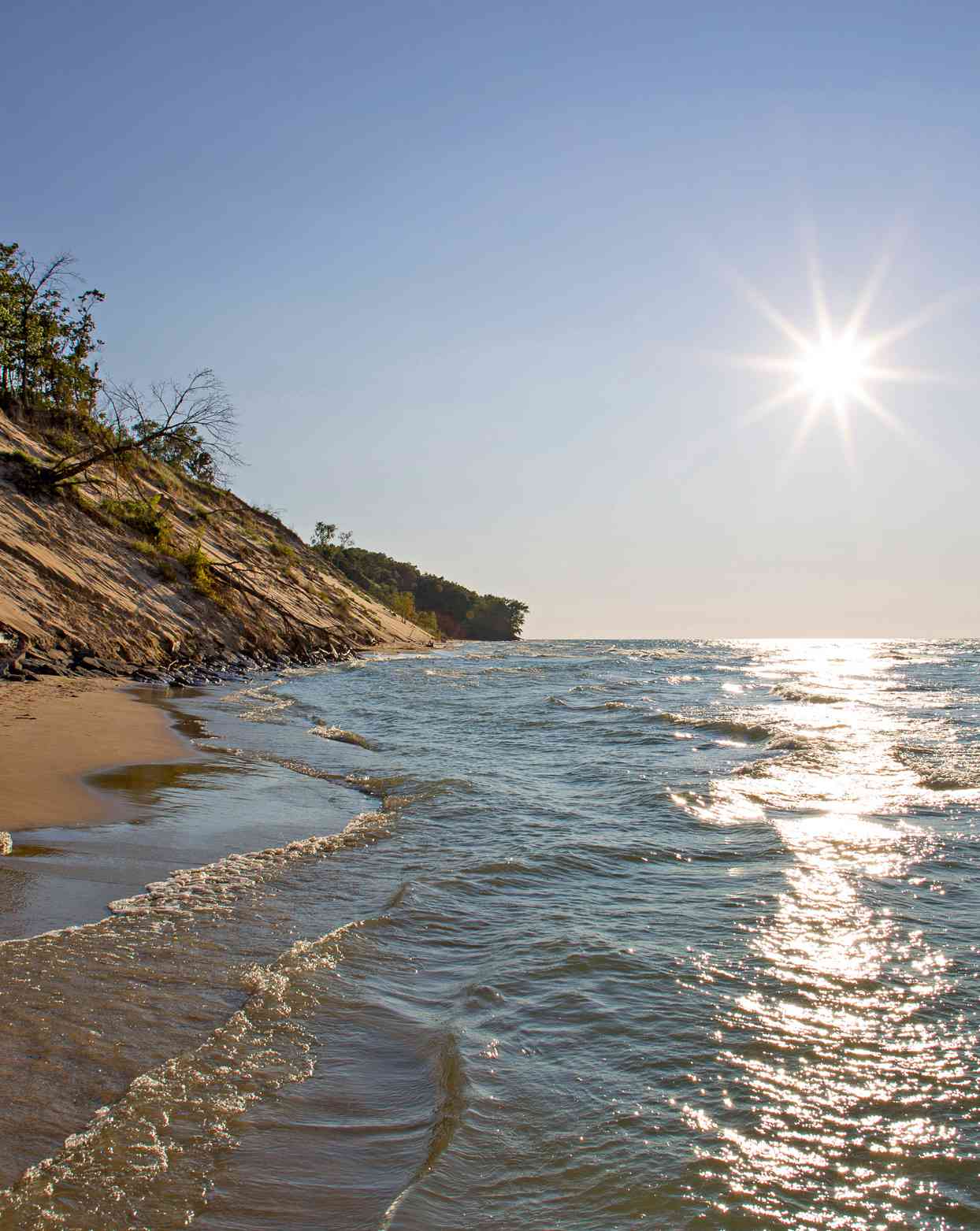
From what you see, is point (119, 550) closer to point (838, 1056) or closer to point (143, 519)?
point (143, 519)

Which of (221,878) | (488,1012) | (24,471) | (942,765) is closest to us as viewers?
(488,1012)

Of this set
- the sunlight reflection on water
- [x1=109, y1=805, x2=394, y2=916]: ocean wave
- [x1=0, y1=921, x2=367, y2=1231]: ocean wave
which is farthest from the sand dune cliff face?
the sunlight reflection on water

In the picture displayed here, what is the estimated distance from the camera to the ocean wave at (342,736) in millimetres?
13500

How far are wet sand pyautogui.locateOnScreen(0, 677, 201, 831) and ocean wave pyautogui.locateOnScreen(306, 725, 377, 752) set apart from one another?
2420 mm

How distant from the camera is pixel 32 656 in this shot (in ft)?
50.5

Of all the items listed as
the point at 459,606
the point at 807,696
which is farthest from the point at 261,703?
the point at 459,606

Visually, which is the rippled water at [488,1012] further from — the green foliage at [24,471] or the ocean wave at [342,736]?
the green foliage at [24,471]

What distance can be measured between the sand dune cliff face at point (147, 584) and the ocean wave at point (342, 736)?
6.07 metres

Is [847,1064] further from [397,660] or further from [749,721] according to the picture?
[397,660]

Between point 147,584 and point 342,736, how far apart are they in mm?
11884

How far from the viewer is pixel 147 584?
2312cm

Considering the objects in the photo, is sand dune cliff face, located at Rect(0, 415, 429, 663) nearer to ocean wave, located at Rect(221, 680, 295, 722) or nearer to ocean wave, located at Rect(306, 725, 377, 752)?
ocean wave, located at Rect(221, 680, 295, 722)

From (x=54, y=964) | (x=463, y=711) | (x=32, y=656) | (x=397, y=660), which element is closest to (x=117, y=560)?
(x=32, y=656)

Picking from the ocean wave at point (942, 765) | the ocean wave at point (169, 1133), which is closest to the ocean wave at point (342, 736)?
the ocean wave at point (942, 765)
